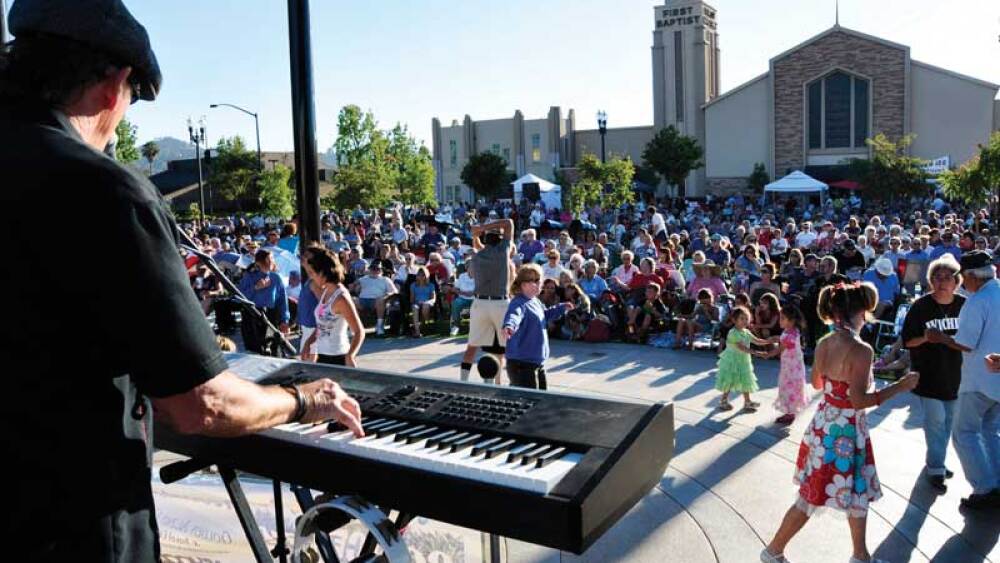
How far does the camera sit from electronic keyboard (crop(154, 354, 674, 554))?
6.43 feet

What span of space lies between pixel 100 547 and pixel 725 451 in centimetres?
630

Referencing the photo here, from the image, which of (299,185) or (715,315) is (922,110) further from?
(299,185)

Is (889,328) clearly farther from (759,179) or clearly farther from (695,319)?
(759,179)

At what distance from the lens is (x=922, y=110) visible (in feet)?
169

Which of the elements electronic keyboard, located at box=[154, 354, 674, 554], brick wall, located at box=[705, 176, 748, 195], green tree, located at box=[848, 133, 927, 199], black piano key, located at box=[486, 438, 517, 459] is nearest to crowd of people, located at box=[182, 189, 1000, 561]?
electronic keyboard, located at box=[154, 354, 674, 554]

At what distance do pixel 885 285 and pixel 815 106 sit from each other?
47136 millimetres

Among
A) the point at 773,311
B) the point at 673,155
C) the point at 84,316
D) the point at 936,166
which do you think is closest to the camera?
the point at 84,316

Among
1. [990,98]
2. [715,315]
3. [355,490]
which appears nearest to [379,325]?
[715,315]

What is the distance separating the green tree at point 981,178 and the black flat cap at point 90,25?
2605 cm

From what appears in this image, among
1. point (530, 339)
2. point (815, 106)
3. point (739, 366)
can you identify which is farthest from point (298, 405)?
point (815, 106)

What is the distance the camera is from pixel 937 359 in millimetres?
6082

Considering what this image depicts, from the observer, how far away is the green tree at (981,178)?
2341 cm

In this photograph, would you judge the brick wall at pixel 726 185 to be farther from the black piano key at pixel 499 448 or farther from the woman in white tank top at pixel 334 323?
the black piano key at pixel 499 448

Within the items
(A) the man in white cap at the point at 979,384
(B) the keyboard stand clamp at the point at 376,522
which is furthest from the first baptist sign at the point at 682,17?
(B) the keyboard stand clamp at the point at 376,522
